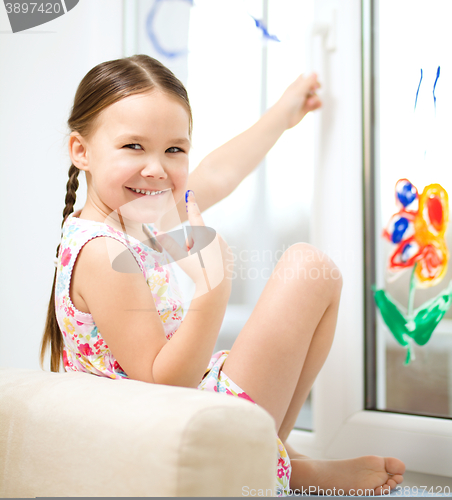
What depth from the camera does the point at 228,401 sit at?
41 centimetres

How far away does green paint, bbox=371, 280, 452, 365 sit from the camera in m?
0.89

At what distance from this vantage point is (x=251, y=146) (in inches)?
40.8

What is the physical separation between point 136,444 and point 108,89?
58 centimetres

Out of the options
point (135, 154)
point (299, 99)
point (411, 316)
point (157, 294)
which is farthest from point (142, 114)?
point (411, 316)

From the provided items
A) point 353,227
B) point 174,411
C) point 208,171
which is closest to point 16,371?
point 174,411

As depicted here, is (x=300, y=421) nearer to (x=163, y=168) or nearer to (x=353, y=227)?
(x=353, y=227)

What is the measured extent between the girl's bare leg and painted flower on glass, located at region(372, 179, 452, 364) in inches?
9.3

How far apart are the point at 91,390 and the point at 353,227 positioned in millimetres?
681

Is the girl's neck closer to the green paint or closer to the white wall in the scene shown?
the white wall

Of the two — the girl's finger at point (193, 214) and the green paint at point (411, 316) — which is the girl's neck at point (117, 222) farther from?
the green paint at point (411, 316)

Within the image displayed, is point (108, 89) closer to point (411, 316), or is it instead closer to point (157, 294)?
point (157, 294)

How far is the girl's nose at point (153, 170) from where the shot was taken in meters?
0.74

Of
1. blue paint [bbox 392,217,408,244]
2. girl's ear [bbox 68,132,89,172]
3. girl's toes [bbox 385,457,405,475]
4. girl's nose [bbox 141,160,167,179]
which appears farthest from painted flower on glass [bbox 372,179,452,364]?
girl's ear [bbox 68,132,89,172]

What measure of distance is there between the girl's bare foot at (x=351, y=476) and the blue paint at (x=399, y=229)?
42 cm
